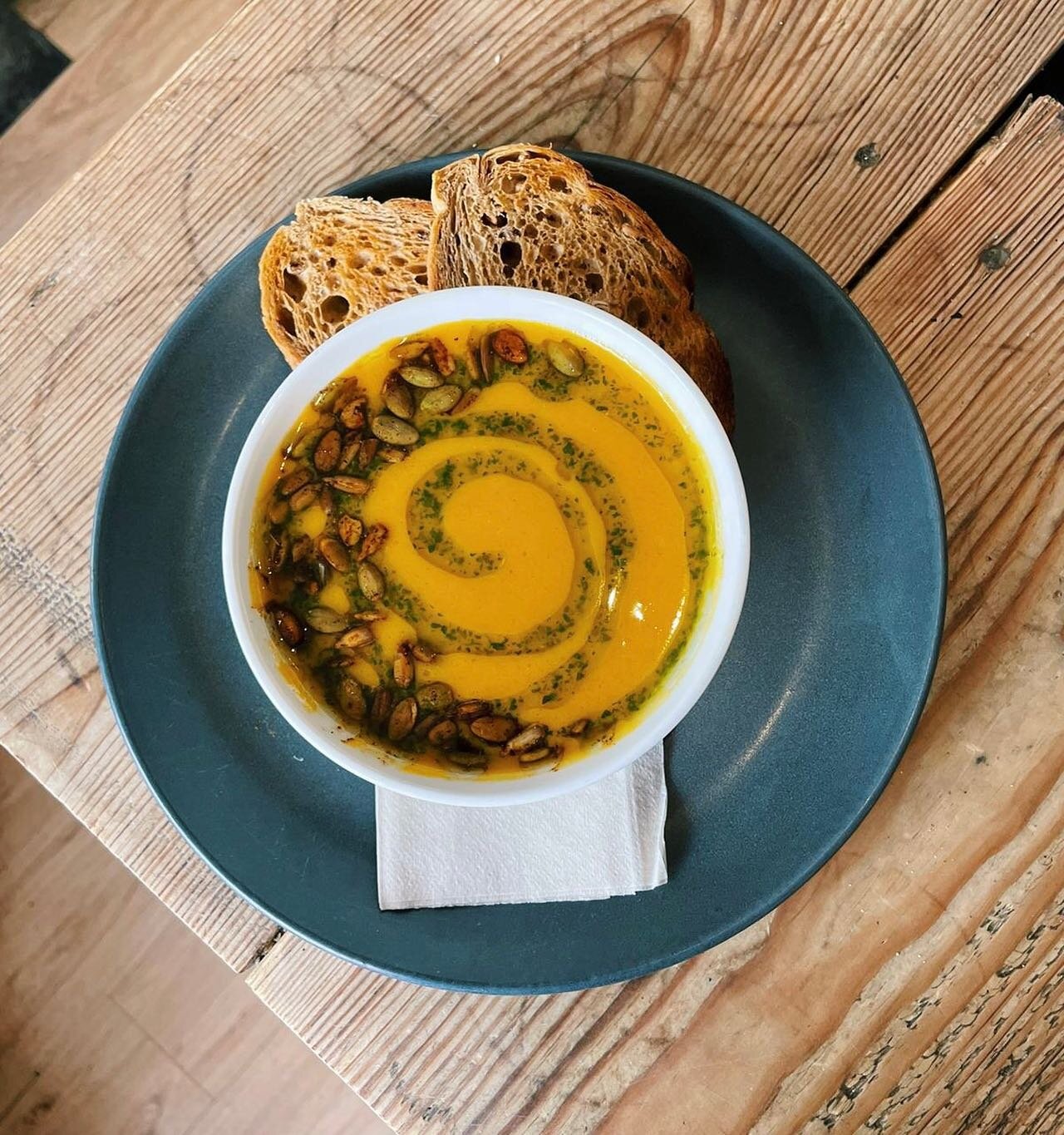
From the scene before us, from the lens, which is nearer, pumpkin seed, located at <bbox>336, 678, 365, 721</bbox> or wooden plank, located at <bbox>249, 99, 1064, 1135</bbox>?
pumpkin seed, located at <bbox>336, 678, 365, 721</bbox>

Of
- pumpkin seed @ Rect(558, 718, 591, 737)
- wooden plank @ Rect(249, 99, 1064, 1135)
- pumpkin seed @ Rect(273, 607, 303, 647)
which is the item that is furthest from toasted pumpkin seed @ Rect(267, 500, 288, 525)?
wooden plank @ Rect(249, 99, 1064, 1135)

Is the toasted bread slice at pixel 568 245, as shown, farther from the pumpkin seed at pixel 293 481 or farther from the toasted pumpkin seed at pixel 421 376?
the pumpkin seed at pixel 293 481

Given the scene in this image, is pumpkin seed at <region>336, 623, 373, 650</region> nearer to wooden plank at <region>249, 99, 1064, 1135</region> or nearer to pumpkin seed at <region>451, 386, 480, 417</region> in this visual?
pumpkin seed at <region>451, 386, 480, 417</region>

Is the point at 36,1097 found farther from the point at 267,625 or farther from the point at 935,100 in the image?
the point at 935,100

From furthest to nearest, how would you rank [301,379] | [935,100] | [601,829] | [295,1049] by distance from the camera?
[295,1049] → [935,100] → [601,829] → [301,379]

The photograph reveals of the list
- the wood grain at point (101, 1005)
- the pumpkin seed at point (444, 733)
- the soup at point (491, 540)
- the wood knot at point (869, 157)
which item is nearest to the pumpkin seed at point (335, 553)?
the soup at point (491, 540)

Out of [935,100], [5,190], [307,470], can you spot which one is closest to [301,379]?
[307,470]
